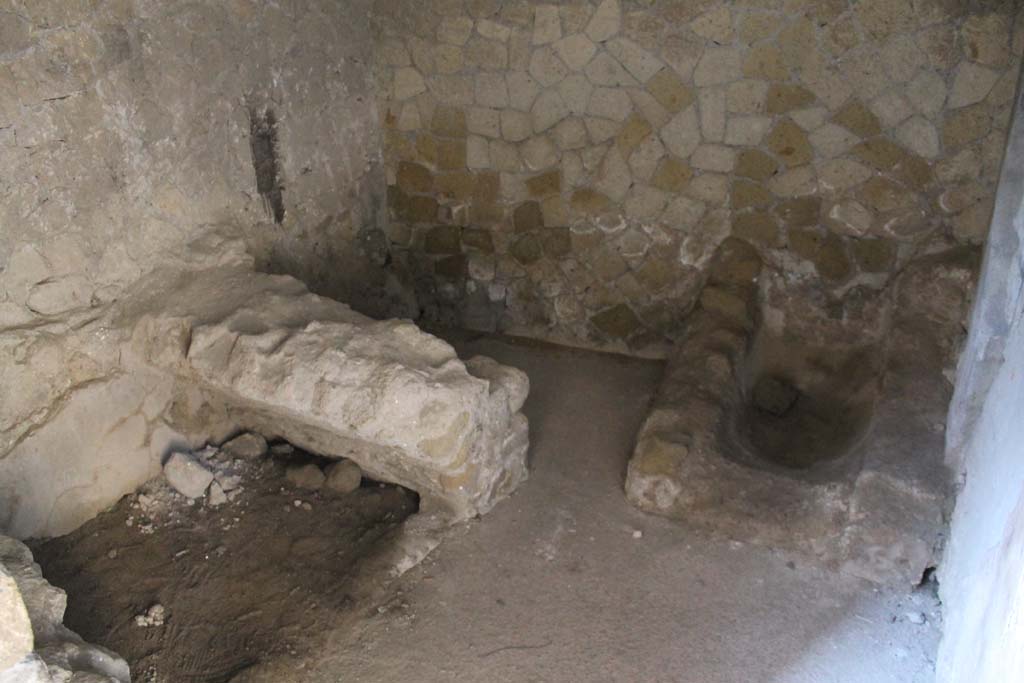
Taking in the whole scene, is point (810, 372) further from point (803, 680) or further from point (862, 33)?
point (803, 680)

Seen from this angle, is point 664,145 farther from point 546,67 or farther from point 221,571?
point 221,571

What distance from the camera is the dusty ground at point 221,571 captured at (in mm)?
2779

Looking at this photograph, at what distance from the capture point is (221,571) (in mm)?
3064

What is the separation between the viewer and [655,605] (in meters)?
2.96

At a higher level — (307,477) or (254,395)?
(254,395)

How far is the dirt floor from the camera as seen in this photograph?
2.74m

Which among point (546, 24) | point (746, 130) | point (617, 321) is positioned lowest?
point (617, 321)

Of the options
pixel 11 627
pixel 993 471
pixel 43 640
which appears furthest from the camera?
pixel 993 471

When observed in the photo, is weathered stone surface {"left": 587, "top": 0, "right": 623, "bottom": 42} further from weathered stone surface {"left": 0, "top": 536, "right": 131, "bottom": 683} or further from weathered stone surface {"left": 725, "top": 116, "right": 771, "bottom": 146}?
weathered stone surface {"left": 0, "top": 536, "right": 131, "bottom": 683}

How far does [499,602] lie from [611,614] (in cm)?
35

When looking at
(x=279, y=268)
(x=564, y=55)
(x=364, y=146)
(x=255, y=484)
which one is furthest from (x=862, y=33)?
(x=255, y=484)

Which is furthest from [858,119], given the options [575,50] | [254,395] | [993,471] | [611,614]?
[254,395]

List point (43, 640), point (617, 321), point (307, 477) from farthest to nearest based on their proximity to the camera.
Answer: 1. point (617, 321)
2. point (307, 477)
3. point (43, 640)

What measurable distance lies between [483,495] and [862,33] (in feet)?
7.26
